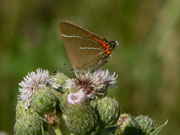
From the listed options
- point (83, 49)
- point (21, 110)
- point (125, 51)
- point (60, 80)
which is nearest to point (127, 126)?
point (60, 80)

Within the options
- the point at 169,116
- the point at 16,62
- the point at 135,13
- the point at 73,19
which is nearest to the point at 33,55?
the point at 16,62

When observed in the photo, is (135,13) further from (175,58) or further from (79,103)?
(79,103)

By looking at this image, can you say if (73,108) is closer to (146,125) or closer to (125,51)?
(146,125)

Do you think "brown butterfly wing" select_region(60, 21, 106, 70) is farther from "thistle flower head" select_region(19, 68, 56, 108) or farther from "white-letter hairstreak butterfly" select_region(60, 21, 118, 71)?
"thistle flower head" select_region(19, 68, 56, 108)

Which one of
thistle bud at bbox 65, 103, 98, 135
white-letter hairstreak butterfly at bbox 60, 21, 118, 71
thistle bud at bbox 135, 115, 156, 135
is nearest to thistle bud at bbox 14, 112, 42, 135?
thistle bud at bbox 65, 103, 98, 135

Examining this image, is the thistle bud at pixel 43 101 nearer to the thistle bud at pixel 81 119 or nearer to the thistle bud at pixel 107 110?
the thistle bud at pixel 81 119
